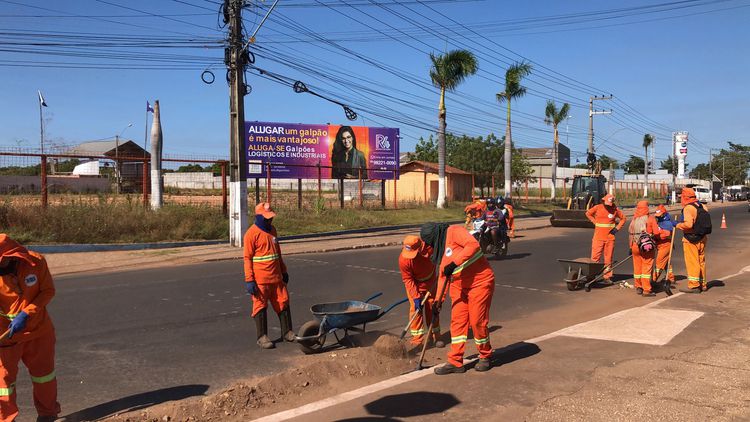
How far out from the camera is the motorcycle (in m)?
13.7

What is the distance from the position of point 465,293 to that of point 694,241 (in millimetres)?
6314

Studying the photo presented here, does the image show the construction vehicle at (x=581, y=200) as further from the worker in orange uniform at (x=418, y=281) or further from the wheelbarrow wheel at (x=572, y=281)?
the worker in orange uniform at (x=418, y=281)

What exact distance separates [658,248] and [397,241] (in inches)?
382

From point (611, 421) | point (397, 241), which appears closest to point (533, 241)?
point (397, 241)

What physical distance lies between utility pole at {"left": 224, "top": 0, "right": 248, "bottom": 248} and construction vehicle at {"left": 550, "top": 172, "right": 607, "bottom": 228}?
14.8 meters

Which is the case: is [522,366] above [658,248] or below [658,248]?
below

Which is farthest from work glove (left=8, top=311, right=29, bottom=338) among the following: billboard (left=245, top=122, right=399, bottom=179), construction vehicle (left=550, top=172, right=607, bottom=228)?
construction vehicle (left=550, top=172, right=607, bottom=228)

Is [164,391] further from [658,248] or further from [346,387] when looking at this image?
[658,248]

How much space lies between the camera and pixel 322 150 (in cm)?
2916

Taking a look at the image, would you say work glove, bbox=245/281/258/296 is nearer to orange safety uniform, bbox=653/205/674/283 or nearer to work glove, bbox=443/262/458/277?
work glove, bbox=443/262/458/277

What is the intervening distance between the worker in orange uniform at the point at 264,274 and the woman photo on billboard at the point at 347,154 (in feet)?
75.0

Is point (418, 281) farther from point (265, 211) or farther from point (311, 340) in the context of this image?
point (265, 211)

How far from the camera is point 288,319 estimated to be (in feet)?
21.7

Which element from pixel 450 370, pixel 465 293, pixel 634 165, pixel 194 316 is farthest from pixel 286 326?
pixel 634 165
